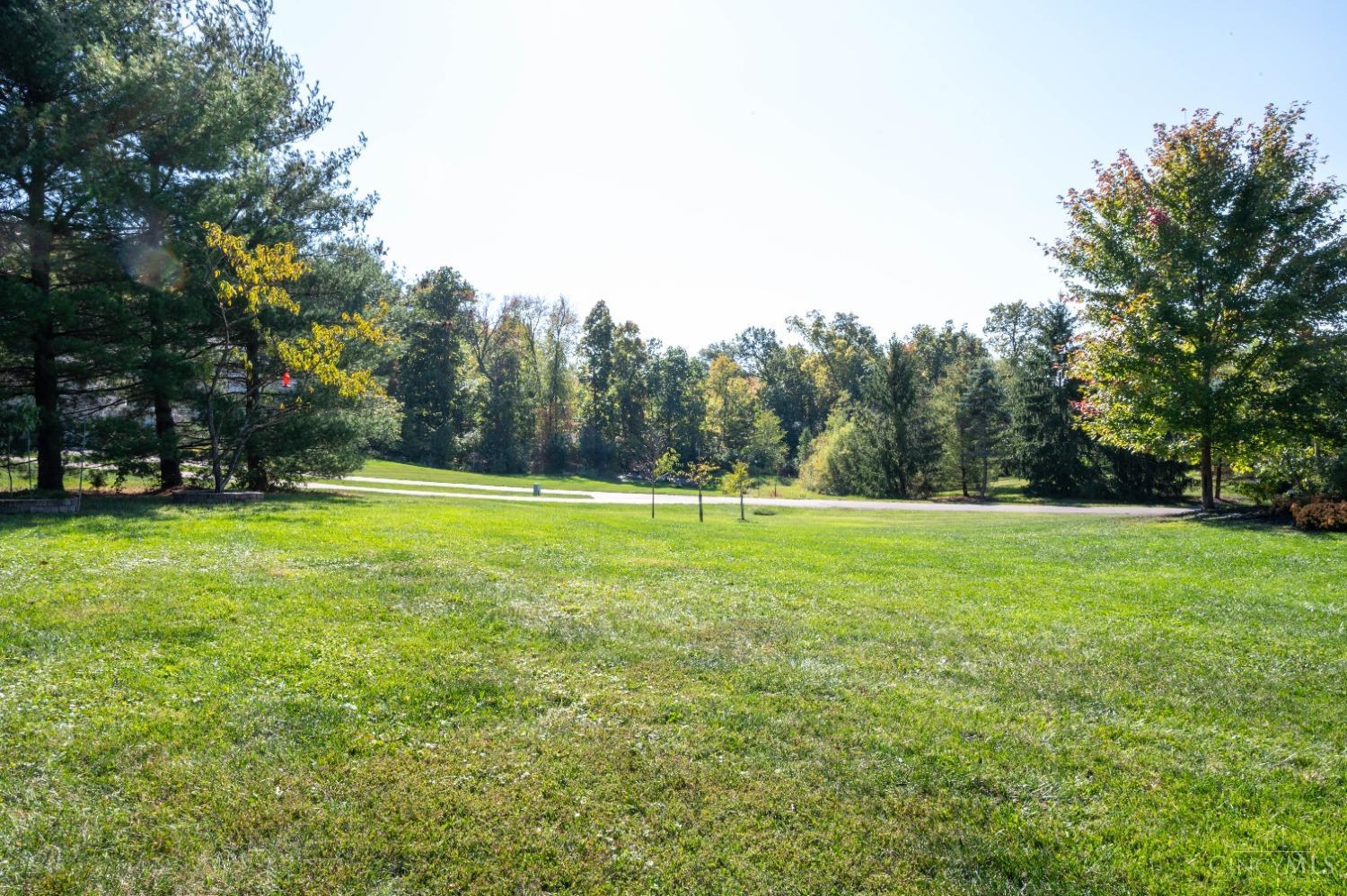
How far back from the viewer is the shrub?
12.7m

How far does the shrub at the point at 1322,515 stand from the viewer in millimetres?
12688

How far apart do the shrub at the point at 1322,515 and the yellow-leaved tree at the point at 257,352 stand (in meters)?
19.6

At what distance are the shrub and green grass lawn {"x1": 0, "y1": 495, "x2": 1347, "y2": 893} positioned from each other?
6.16 meters

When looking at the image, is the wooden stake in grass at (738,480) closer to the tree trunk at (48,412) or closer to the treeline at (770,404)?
the treeline at (770,404)

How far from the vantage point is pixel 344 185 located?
17594 millimetres

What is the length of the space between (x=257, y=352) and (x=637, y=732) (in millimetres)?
16031

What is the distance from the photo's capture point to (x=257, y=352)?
635 inches

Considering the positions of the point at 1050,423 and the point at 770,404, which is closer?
the point at 1050,423

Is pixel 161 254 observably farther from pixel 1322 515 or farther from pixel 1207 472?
pixel 1207 472

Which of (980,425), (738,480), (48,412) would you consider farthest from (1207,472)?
(48,412)

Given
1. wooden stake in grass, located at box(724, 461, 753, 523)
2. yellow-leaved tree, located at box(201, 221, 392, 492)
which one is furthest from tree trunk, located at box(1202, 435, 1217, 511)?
yellow-leaved tree, located at box(201, 221, 392, 492)

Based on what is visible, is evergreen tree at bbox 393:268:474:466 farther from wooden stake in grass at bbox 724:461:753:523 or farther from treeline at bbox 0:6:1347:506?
wooden stake in grass at bbox 724:461:753:523

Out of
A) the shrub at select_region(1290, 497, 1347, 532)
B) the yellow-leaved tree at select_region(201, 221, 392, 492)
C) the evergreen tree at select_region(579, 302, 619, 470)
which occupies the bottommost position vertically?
the shrub at select_region(1290, 497, 1347, 532)

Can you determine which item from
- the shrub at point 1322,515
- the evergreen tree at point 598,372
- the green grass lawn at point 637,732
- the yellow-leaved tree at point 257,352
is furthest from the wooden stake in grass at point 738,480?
the evergreen tree at point 598,372
